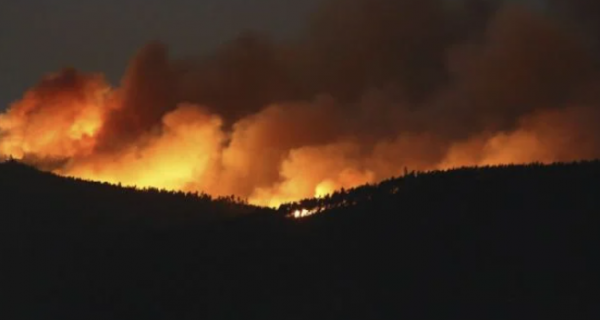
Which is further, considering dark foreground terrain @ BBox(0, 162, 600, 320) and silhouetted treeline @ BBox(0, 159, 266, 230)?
silhouetted treeline @ BBox(0, 159, 266, 230)

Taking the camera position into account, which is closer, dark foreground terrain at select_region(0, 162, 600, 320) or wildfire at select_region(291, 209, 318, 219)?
dark foreground terrain at select_region(0, 162, 600, 320)

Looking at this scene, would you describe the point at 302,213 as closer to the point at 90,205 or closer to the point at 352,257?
the point at 352,257

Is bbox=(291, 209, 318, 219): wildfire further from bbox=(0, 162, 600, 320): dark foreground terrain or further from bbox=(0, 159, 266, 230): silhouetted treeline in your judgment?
bbox=(0, 159, 266, 230): silhouetted treeline

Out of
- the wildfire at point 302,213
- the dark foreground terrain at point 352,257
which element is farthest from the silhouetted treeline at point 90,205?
the wildfire at point 302,213

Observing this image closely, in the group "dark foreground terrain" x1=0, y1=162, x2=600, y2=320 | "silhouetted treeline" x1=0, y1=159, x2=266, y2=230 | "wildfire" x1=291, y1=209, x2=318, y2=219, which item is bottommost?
"dark foreground terrain" x1=0, y1=162, x2=600, y2=320

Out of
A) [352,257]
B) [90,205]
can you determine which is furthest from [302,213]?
[90,205]

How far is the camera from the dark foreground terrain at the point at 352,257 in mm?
26188

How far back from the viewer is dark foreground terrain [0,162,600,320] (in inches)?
1031

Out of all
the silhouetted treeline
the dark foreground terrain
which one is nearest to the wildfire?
the dark foreground terrain

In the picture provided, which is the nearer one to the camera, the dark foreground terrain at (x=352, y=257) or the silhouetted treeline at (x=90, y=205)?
the dark foreground terrain at (x=352, y=257)

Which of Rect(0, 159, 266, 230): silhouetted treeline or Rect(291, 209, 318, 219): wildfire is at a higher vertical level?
Rect(0, 159, 266, 230): silhouetted treeline

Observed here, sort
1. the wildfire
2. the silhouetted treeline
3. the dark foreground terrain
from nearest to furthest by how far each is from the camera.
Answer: the dark foreground terrain, the wildfire, the silhouetted treeline

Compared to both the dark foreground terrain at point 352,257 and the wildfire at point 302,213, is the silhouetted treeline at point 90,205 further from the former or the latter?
the wildfire at point 302,213

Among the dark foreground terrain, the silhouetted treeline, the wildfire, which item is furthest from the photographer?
the silhouetted treeline
